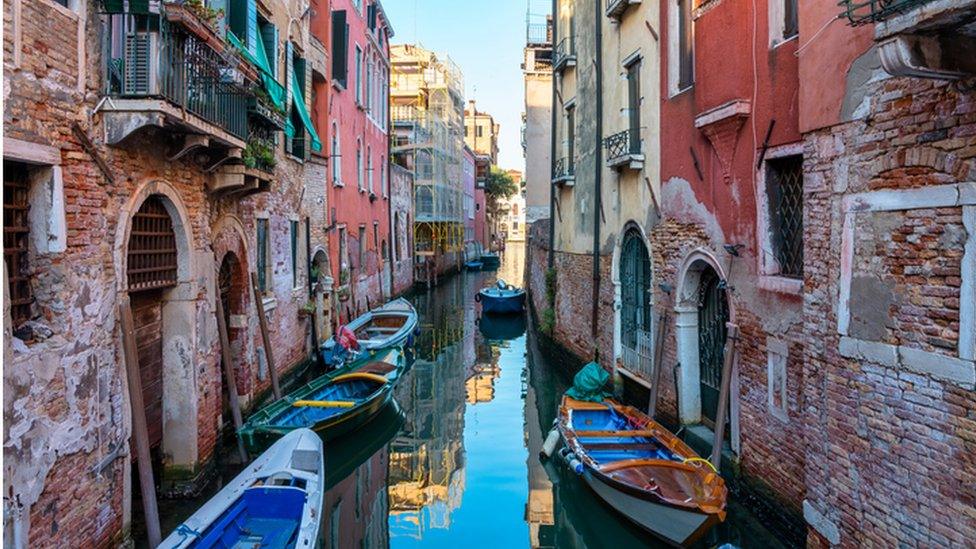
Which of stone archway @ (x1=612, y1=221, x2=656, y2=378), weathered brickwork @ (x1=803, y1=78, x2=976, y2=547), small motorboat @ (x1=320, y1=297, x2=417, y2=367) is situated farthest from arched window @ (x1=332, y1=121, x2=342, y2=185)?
weathered brickwork @ (x1=803, y1=78, x2=976, y2=547)

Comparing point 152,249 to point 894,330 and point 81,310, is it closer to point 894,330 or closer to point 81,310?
point 81,310

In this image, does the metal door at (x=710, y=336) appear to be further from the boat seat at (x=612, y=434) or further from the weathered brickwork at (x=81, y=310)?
the weathered brickwork at (x=81, y=310)

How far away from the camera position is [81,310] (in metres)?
5.11

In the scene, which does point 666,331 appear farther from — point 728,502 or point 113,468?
point 113,468

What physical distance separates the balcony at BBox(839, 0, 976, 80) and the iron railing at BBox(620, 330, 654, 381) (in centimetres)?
610

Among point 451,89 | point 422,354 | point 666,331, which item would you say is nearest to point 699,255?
point 666,331

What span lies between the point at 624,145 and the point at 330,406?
18.9 feet

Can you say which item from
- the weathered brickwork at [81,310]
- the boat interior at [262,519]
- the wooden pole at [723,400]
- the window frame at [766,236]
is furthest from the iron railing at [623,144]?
the boat interior at [262,519]

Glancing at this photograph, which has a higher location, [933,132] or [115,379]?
[933,132]

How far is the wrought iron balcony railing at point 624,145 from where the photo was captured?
32.5 feet

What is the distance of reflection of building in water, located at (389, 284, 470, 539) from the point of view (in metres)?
7.89

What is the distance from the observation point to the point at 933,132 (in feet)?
13.0

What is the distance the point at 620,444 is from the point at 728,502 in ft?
4.13

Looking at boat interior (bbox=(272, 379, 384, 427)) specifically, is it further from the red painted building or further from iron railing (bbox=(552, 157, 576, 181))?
iron railing (bbox=(552, 157, 576, 181))
